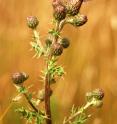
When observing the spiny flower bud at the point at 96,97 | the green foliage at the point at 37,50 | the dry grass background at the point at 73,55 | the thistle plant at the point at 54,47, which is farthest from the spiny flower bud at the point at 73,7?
the dry grass background at the point at 73,55

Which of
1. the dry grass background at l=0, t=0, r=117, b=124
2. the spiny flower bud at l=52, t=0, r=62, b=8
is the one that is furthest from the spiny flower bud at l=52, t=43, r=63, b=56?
the dry grass background at l=0, t=0, r=117, b=124

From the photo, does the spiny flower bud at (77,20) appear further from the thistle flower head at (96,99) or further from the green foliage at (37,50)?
the thistle flower head at (96,99)

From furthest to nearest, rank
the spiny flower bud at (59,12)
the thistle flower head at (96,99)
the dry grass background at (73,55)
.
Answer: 1. the dry grass background at (73,55)
2. the thistle flower head at (96,99)
3. the spiny flower bud at (59,12)

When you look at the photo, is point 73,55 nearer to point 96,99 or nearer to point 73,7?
point 96,99

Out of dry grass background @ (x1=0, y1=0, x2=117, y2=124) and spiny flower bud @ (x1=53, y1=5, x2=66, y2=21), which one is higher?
dry grass background @ (x1=0, y1=0, x2=117, y2=124)

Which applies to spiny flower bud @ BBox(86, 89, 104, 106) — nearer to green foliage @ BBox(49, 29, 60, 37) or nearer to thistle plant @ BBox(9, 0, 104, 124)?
thistle plant @ BBox(9, 0, 104, 124)

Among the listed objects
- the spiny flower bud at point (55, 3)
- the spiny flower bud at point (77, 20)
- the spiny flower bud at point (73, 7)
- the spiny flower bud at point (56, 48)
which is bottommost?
the spiny flower bud at point (56, 48)
